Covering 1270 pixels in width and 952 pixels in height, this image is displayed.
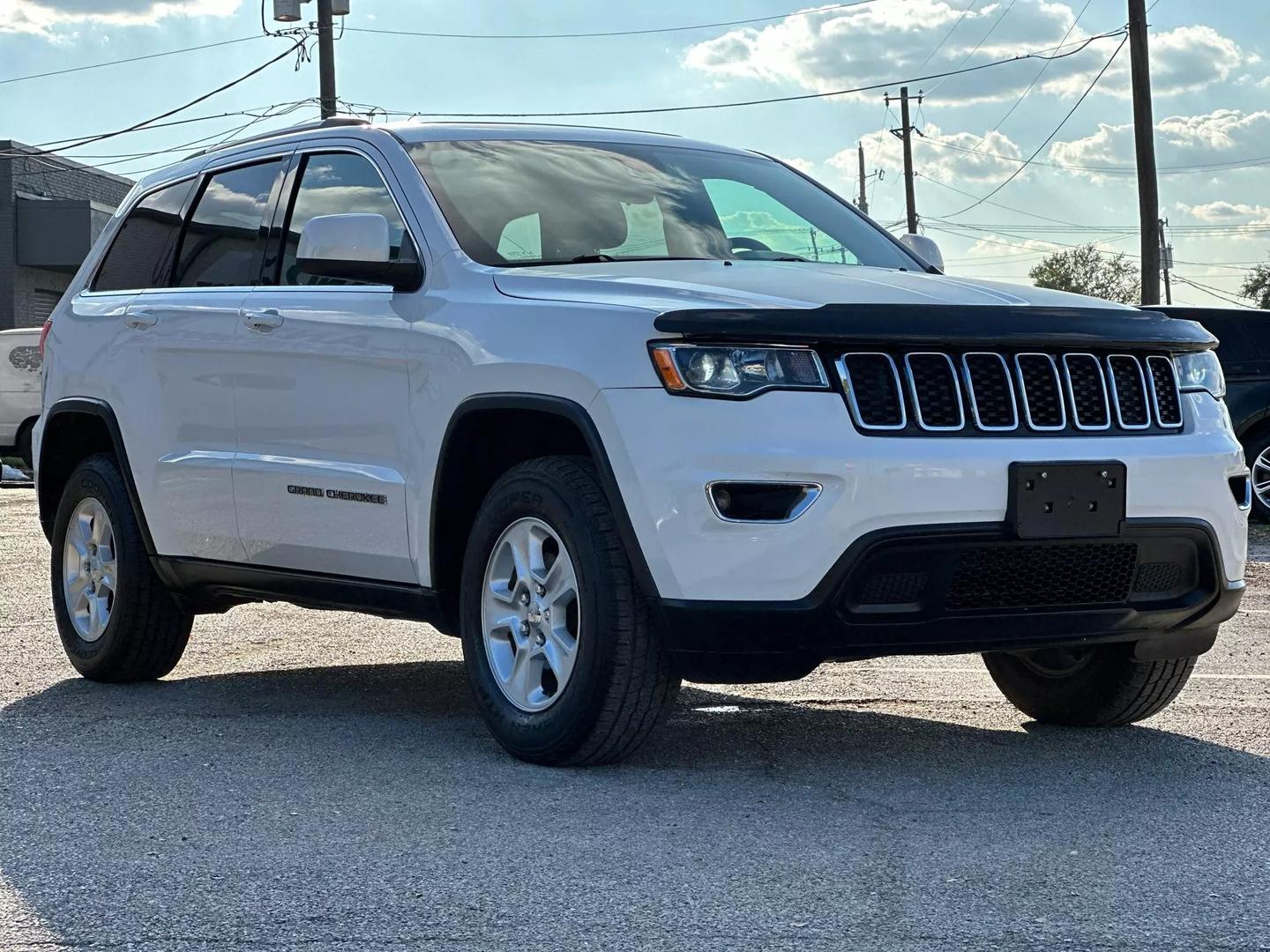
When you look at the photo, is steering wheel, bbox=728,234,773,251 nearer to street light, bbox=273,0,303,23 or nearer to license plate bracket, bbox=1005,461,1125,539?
license plate bracket, bbox=1005,461,1125,539

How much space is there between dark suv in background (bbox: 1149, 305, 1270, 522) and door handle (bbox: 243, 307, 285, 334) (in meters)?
10.1

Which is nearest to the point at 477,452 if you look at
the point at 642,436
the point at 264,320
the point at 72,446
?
the point at 642,436

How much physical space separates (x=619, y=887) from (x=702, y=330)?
4.83 ft

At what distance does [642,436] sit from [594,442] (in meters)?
0.19

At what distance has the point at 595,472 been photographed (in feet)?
17.5

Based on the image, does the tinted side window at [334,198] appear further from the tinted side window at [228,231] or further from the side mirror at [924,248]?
the side mirror at [924,248]

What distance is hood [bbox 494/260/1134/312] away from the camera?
5.18m

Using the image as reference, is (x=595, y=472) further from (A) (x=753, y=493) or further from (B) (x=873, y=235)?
(B) (x=873, y=235)

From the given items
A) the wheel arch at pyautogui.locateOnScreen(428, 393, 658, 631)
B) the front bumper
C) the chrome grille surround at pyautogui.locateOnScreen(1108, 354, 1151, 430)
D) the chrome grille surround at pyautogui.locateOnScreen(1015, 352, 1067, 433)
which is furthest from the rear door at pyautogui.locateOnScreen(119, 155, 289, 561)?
the chrome grille surround at pyautogui.locateOnScreen(1108, 354, 1151, 430)

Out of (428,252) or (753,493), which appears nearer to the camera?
(753,493)

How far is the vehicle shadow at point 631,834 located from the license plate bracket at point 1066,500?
74 cm

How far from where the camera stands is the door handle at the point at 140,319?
7.21m

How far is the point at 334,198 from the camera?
6648 mm

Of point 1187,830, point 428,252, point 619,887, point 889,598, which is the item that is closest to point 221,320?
point 428,252
